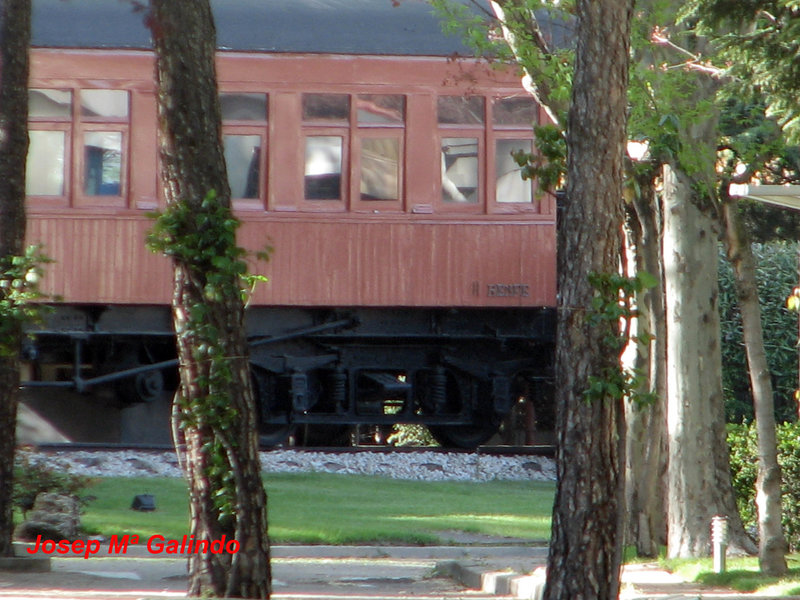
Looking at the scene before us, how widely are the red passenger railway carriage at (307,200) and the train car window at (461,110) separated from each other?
0.02 meters

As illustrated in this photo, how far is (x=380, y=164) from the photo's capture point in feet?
46.0

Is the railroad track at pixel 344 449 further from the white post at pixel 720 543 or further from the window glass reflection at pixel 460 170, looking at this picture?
the white post at pixel 720 543

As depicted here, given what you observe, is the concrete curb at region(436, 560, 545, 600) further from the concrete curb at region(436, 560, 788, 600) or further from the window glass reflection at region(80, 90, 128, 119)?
the window glass reflection at region(80, 90, 128, 119)

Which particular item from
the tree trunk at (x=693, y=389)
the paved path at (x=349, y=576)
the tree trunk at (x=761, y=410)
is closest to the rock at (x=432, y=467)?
the paved path at (x=349, y=576)

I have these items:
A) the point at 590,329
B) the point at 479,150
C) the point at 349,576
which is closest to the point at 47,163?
the point at 479,150

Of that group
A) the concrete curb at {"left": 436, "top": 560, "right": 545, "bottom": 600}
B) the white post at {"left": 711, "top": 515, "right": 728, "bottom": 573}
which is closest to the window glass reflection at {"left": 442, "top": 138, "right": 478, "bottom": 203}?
the concrete curb at {"left": 436, "top": 560, "right": 545, "bottom": 600}

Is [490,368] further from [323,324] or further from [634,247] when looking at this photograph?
[634,247]

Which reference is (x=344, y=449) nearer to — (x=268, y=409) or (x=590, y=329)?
(x=268, y=409)

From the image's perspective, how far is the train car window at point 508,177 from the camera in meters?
14.1

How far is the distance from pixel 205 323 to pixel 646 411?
3.94 m

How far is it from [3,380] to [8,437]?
1.26 feet

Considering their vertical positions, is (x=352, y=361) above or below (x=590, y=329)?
below

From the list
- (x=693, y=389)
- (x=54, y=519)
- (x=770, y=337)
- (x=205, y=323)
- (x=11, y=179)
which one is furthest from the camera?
(x=770, y=337)

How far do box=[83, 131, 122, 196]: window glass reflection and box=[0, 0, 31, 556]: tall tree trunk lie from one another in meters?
5.00
